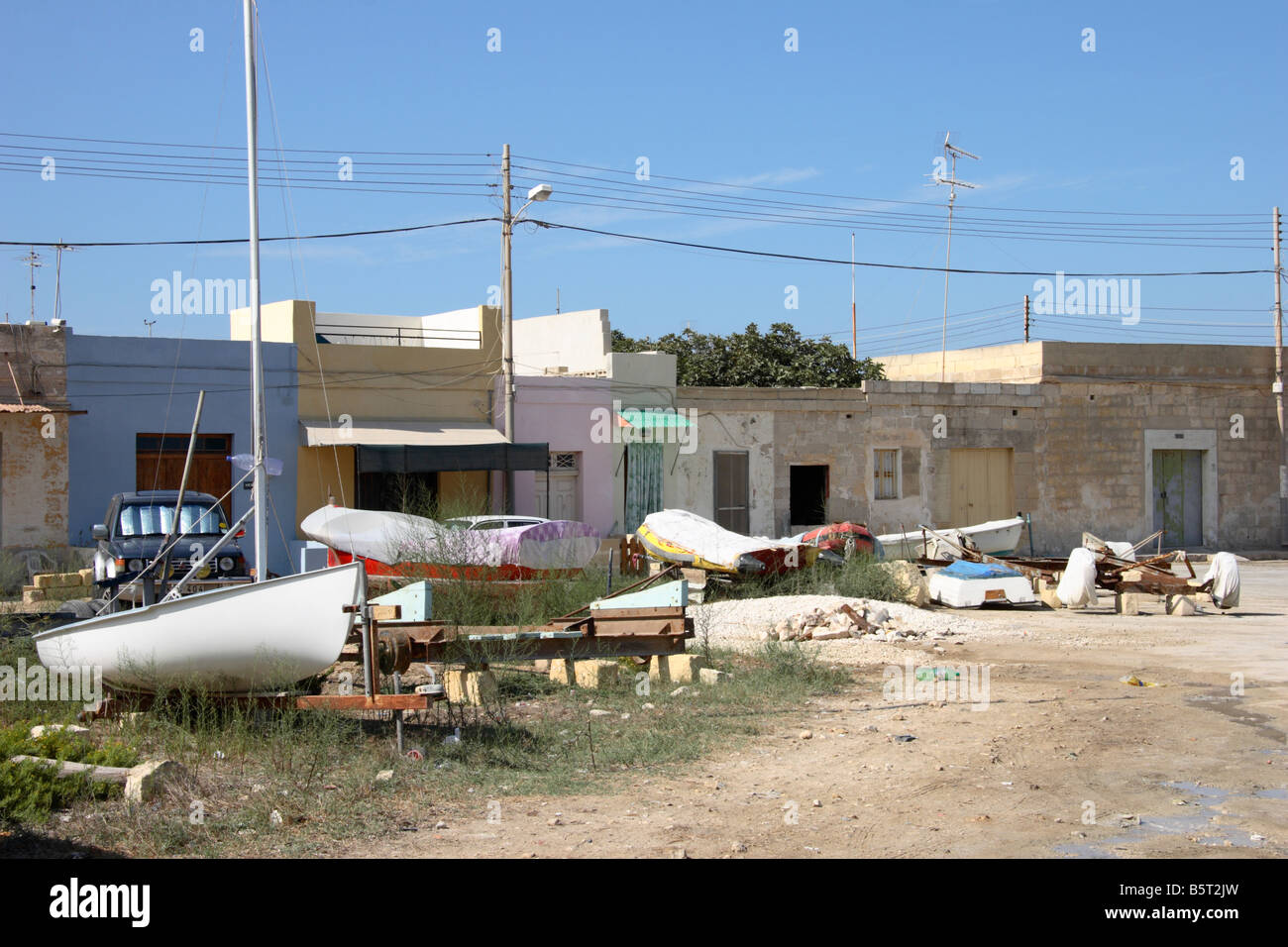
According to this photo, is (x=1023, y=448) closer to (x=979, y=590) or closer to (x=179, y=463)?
(x=979, y=590)

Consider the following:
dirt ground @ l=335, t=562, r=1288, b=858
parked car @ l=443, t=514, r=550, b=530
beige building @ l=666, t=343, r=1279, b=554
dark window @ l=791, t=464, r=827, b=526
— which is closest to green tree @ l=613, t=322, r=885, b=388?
beige building @ l=666, t=343, r=1279, b=554

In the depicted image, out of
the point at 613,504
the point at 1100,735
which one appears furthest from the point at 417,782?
the point at 613,504

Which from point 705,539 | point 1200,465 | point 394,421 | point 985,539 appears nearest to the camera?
point 705,539

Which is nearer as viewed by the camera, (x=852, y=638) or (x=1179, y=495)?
(x=852, y=638)

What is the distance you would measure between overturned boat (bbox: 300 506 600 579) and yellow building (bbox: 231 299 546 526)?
3.91m

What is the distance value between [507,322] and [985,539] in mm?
11452

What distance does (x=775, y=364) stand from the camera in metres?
36.8

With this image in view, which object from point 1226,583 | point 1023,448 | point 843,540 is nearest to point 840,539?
point 843,540

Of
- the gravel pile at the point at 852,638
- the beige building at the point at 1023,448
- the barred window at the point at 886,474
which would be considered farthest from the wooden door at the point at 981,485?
the gravel pile at the point at 852,638

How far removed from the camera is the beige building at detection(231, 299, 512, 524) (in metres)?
22.1

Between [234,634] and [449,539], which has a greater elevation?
[449,539]

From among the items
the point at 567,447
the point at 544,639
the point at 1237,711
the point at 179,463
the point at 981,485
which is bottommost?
the point at 1237,711

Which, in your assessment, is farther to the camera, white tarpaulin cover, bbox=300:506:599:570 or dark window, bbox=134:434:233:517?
dark window, bbox=134:434:233:517

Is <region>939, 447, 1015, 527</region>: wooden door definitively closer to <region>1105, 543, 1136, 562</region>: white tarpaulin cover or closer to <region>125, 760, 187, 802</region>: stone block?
<region>1105, 543, 1136, 562</region>: white tarpaulin cover
